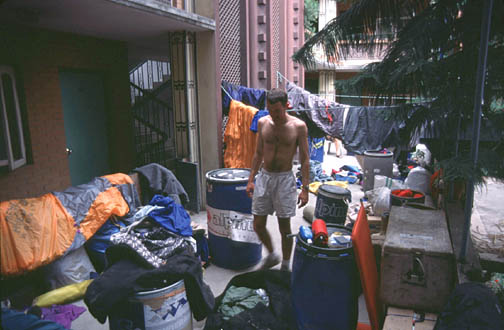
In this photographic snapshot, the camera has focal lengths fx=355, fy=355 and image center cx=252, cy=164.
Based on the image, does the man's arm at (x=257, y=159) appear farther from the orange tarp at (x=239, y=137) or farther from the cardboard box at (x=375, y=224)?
the orange tarp at (x=239, y=137)

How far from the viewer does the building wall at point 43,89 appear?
→ 535 cm

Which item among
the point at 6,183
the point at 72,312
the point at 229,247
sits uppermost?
the point at 6,183

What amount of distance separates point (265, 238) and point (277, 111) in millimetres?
1599

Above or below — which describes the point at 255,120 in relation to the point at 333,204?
above

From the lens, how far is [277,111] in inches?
158

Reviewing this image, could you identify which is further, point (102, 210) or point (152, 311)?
point (102, 210)

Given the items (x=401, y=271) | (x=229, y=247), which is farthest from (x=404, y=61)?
(x=229, y=247)

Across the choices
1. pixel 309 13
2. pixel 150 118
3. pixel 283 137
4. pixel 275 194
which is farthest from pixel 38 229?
pixel 309 13

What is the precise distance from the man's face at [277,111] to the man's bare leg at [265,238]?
1.18 metres

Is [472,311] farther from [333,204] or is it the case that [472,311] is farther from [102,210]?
[102,210]

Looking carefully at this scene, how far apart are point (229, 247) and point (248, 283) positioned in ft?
2.49

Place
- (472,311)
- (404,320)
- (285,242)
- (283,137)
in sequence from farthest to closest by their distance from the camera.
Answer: (285,242)
(283,137)
(404,320)
(472,311)

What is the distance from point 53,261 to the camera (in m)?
3.88

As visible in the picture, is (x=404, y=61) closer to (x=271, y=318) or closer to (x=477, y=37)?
(x=477, y=37)
